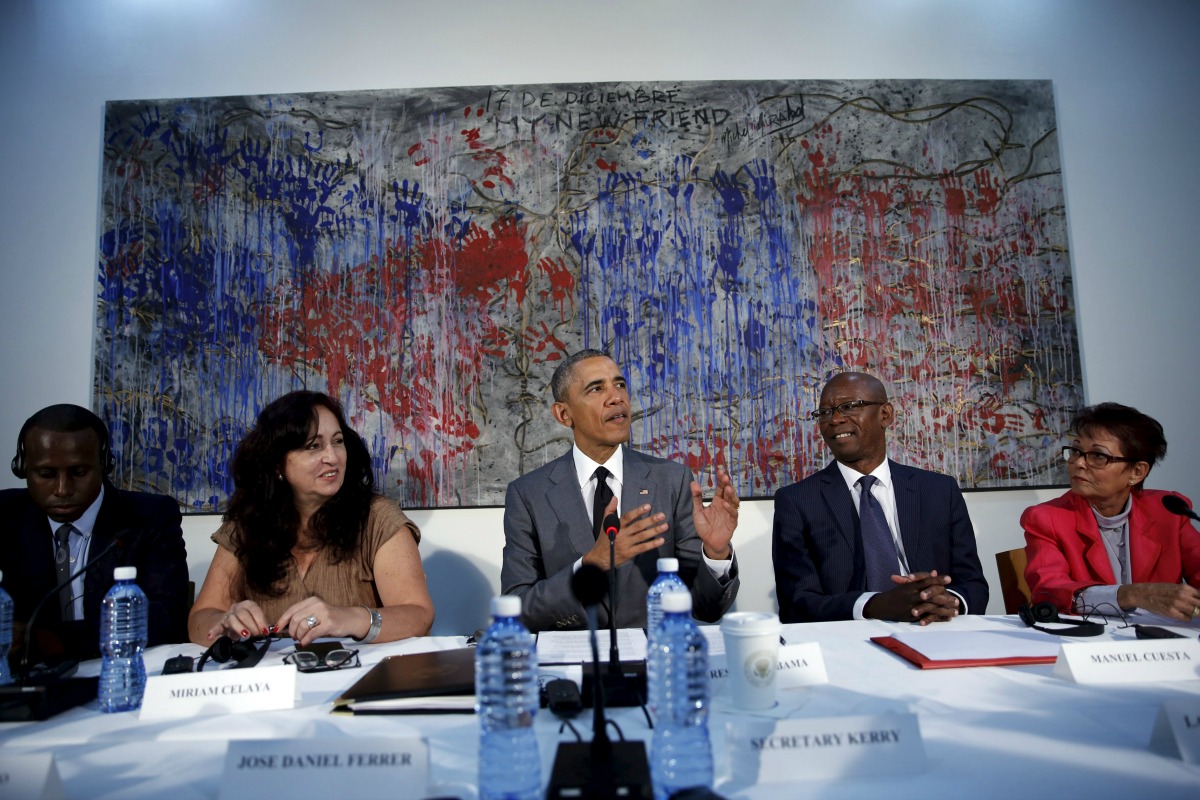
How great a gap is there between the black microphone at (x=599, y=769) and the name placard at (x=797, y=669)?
0.38 m

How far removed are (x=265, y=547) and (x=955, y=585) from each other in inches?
77.9

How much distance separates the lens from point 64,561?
213 centimetres

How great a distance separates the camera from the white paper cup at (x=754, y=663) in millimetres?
1083

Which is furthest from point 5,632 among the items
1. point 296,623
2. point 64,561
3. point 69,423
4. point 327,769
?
point 327,769

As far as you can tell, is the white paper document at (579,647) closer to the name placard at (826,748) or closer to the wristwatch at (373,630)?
the wristwatch at (373,630)

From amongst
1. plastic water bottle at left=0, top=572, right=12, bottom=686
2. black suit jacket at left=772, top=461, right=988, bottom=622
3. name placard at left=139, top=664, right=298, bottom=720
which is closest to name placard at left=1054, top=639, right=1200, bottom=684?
black suit jacket at left=772, top=461, right=988, bottom=622

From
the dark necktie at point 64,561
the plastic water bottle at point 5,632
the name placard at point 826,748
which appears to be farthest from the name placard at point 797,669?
the dark necktie at point 64,561

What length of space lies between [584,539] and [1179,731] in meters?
1.54

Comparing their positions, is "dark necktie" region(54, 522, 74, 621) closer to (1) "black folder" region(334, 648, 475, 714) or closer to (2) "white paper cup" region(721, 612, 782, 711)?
(1) "black folder" region(334, 648, 475, 714)

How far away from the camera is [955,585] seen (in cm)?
224

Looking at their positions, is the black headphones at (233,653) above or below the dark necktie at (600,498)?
below

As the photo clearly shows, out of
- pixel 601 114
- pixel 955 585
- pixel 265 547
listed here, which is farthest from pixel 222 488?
pixel 955 585

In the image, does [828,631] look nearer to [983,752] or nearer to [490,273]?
[983,752]

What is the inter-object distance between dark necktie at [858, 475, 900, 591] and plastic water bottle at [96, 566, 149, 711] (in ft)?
6.07
